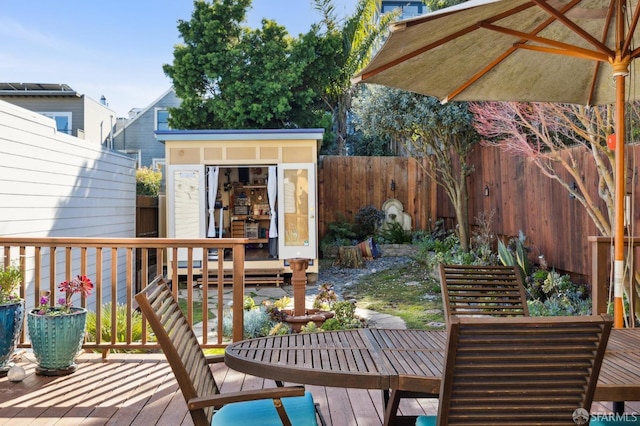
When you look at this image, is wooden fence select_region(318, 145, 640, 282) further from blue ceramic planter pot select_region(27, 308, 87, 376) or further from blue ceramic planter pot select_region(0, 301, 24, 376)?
blue ceramic planter pot select_region(0, 301, 24, 376)

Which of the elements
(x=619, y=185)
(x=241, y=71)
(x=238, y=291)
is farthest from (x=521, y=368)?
(x=241, y=71)

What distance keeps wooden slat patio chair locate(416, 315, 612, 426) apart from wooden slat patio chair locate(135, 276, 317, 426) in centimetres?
55

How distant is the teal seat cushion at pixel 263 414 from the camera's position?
2.01 metres

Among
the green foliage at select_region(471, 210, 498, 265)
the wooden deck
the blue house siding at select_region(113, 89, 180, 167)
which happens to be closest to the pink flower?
the wooden deck

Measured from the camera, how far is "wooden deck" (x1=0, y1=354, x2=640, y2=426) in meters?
2.93

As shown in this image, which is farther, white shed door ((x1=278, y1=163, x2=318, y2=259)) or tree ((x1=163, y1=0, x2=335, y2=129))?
tree ((x1=163, y1=0, x2=335, y2=129))

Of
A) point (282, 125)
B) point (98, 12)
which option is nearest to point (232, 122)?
point (282, 125)

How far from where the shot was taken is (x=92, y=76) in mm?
21453

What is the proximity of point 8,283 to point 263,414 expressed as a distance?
8.82 ft

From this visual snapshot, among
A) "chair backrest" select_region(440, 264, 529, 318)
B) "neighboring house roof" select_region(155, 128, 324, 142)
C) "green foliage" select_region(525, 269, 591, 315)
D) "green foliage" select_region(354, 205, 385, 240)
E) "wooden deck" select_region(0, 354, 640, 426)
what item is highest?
"neighboring house roof" select_region(155, 128, 324, 142)

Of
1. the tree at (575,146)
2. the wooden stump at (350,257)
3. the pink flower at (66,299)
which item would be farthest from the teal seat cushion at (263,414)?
the wooden stump at (350,257)

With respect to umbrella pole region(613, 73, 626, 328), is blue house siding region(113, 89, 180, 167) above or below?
above

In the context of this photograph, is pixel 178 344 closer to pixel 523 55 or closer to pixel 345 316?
pixel 523 55

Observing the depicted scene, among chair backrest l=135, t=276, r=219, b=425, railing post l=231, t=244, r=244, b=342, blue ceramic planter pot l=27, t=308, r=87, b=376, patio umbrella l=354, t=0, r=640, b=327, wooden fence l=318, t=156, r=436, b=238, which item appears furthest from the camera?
wooden fence l=318, t=156, r=436, b=238
